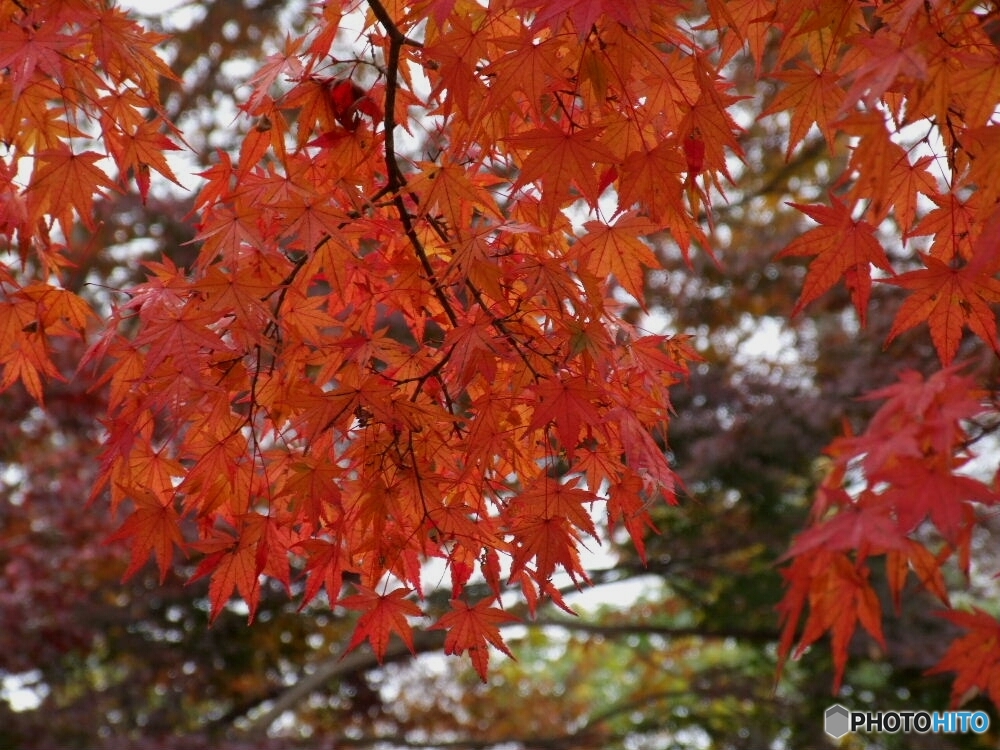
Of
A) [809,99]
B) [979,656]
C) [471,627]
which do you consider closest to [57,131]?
[471,627]

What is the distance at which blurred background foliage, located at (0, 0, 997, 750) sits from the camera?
496 centimetres

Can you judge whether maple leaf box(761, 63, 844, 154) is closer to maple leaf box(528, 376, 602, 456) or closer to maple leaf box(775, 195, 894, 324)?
maple leaf box(775, 195, 894, 324)

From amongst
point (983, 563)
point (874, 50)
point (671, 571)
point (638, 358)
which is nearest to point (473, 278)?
point (638, 358)

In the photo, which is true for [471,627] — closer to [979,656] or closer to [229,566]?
[229,566]

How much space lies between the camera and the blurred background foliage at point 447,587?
4961 millimetres

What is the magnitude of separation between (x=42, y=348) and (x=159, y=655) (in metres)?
3.93

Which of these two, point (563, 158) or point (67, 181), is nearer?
point (563, 158)

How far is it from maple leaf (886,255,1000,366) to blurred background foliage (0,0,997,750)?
3.05m

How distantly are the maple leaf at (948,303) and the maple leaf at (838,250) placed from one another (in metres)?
0.05

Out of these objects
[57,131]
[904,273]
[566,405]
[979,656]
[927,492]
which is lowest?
[979,656]

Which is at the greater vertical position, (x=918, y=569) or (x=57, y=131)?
(x=57, y=131)

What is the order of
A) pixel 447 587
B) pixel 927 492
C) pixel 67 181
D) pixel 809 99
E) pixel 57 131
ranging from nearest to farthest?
pixel 927 492 → pixel 809 99 → pixel 67 181 → pixel 57 131 → pixel 447 587

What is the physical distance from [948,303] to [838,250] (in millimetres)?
170

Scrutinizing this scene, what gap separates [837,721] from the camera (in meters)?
5.37
